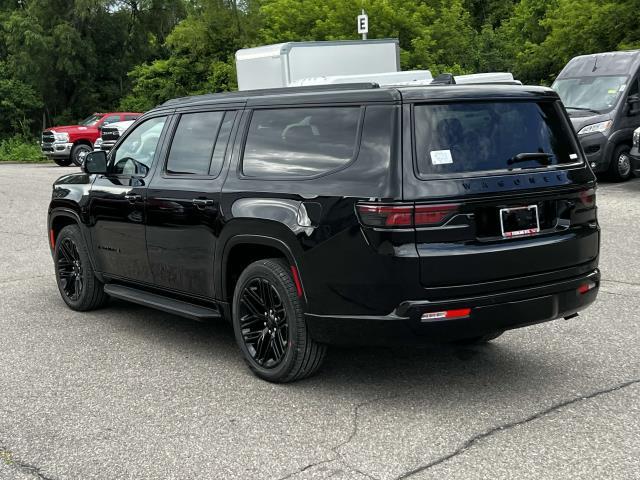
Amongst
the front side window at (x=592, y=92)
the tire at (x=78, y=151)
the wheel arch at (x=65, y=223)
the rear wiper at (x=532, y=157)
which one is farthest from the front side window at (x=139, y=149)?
the tire at (x=78, y=151)

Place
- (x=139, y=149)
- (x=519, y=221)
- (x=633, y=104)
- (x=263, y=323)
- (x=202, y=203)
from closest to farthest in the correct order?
(x=519, y=221) < (x=263, y=323) < (x=202, y=203) < (x=139, y=149) < (x=633, y=104)

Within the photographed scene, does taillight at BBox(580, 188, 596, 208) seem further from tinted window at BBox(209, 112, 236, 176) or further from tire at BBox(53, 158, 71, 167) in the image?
tire at BBox(53, 158, 71, 167)

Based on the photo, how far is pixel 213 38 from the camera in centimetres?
3344

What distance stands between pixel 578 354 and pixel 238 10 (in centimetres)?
2929

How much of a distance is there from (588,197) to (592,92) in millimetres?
11557

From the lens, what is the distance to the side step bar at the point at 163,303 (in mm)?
5414

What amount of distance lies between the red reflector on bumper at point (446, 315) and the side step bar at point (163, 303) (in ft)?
5.52

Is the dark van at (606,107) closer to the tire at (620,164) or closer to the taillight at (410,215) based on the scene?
the tire at (620,164)

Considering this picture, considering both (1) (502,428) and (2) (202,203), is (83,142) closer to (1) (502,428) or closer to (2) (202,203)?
(2) (202,203)

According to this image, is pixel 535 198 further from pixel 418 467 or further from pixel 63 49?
pixel 63 49

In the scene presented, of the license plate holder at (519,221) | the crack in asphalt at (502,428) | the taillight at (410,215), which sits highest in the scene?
the taillight at (410,215)

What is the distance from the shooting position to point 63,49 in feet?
131

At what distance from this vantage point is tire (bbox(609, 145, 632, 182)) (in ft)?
48.5

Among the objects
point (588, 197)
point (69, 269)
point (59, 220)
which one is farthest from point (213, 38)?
point (588, 197)
